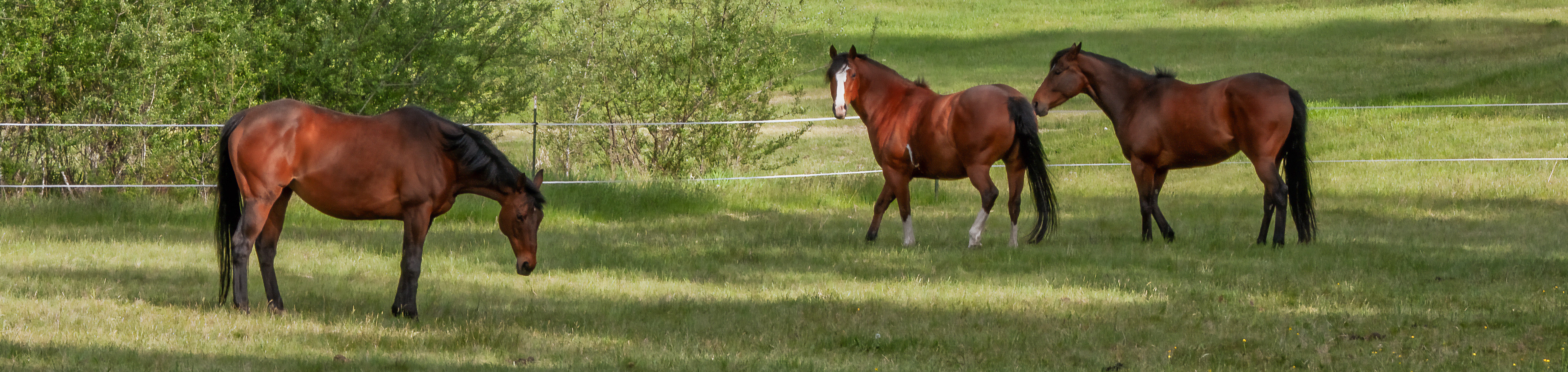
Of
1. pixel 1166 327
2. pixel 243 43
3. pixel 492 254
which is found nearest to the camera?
pixel 1166 327

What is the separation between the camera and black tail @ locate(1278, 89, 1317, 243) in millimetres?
9430

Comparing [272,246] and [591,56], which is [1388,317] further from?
[591,56]

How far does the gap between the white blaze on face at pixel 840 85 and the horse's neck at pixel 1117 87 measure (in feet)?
6.67

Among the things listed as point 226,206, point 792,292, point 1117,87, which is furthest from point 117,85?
point 1117,87

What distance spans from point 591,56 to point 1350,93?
52.0 feet

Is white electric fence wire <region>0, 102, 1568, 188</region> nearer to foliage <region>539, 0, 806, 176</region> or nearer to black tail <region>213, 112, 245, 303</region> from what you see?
foliage <region>539, 0, 806, 176</region>

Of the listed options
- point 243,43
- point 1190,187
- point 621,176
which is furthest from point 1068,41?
point 243,43

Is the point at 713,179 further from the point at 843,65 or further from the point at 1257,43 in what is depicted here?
the point at 1257,43

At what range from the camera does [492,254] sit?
9344 mm

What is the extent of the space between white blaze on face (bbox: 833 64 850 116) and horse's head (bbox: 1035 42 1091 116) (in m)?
1.56

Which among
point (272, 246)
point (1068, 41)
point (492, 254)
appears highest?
point (272, 246)

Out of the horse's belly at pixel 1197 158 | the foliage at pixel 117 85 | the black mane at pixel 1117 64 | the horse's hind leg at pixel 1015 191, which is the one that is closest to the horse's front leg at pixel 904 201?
the horse's hind leg at pixel 1015 191

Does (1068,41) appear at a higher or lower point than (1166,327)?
lower

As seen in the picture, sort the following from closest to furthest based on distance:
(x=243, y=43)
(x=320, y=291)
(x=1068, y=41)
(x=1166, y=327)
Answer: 1. (x=1166, y=327)
2. (x=320, y=291)
3. (x=243, y=43)
4. (x=1068, y=41)
